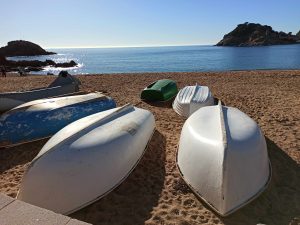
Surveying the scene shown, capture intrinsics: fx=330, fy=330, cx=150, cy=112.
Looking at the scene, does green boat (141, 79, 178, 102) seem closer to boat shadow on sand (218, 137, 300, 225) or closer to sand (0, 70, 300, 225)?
sand (0, 70, 300, 225)

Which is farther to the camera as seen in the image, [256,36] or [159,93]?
[256,36]

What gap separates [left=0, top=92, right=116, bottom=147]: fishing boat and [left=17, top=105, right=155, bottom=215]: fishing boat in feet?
5.92

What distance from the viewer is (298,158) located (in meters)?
6.40

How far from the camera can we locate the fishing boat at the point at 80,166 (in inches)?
177

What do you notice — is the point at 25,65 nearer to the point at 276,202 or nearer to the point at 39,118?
the point at 39,118

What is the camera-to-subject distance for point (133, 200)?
4969 mm

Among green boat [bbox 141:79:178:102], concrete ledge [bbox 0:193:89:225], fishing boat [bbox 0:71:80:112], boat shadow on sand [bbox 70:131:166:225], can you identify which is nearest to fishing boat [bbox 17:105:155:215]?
boat shadow on sand [bbox 70:131:166:225]

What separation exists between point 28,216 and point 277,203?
3.64 meters

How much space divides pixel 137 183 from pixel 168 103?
6116mm

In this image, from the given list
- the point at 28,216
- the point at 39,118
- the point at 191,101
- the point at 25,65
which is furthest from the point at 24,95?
the point at 25,65

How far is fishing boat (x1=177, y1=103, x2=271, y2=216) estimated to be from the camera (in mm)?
4551

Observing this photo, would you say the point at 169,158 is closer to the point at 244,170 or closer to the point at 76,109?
the point at 244,170

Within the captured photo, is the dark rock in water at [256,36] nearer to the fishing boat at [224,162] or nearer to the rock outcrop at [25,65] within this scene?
the rock outcrop at [25,65]

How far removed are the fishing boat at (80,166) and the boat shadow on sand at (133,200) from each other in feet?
0.40
